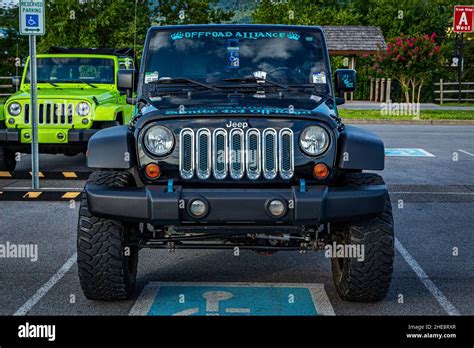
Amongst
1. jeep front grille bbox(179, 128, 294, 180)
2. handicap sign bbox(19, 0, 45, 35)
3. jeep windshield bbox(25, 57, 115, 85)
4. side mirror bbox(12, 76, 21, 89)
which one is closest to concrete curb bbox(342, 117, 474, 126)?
jeep windshield bbox(25, 57, 115, 85)

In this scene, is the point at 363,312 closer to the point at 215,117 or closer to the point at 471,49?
the point at 215,117

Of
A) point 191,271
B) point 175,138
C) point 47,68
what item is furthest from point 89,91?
point 175,138

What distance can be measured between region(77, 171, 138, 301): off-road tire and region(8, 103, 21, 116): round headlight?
680cm

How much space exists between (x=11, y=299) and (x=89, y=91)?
23.7 ft

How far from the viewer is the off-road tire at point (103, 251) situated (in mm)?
5902

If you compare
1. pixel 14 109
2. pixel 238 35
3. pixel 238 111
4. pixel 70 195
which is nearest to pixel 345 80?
pixel 238 35

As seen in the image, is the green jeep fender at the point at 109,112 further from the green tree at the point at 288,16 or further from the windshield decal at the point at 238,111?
the green tree at the point at 288,16

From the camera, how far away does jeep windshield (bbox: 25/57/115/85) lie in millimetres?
13578

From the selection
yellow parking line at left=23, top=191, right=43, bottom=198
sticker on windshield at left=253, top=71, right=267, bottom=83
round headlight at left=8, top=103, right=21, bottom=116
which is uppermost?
sticker on windshield at left=253, top=71, right=267, bottom=83

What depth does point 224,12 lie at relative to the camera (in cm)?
4253

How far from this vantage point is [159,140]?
589cm

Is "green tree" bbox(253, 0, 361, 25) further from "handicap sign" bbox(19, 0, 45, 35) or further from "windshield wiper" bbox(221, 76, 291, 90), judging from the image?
"windshield wiper" bbox(221, 76, 291, 90)

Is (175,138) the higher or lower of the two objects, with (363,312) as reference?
higher

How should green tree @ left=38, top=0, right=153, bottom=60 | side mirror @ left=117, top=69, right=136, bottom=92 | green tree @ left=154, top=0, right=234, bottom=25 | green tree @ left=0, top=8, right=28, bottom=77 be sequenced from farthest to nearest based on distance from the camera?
1. green tree @ left=154, top=0, right=234, bottom=25
2. green tree @ left=0, top=8, right=28, bottom=77
3. green tree @ left=38, top=0, right=153, bottom=60
4. side mirror @ left=117, top=69, right=136, bottom=92
